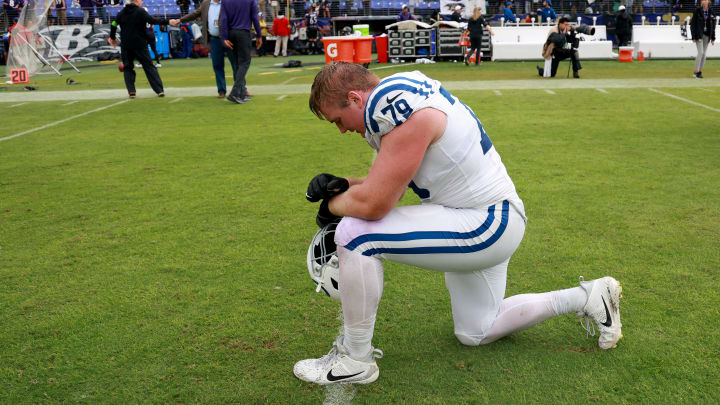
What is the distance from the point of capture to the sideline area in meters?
13.8

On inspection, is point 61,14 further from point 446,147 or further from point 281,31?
point 446,147

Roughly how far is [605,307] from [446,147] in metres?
1.13

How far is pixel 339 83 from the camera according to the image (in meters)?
Result: 2.62

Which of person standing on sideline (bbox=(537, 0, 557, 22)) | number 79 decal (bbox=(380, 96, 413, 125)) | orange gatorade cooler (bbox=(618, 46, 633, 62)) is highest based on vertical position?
person standing on sideline (bbox=(537, 0, 557, 22))

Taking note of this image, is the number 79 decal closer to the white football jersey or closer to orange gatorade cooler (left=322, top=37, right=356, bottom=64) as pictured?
the white football jersey

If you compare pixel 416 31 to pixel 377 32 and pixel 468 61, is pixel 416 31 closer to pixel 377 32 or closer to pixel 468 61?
pixel 468 61

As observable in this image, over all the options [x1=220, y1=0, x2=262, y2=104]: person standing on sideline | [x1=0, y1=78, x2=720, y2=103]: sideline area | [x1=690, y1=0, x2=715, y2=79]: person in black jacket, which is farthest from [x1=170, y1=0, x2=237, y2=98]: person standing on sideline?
[x1=690, y1=0, x2=715, y2=79]: person in black jacket

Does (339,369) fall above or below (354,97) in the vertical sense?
below

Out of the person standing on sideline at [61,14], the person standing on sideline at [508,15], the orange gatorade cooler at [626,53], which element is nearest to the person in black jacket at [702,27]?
the orange gatorade cooler at [626,53]

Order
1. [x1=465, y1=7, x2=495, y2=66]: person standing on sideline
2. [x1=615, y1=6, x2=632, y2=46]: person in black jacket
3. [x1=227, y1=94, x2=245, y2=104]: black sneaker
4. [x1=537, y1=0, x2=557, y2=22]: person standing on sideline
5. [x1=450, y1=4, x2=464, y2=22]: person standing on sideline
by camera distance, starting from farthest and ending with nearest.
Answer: [x1=537, y1=0, x2=557, y2=22]: person standing on sideline
[x1=450, y1=4, x2=464, y2=22]: person standing on sideline
[x1=615, y1=6, x2=632, y2=46]: person in black jacket
[x1=465, y1=7, x2=495, y2=66]: person standing on sideline
[x1=227, y1=94, x2=245, y2=104]: black sneaker

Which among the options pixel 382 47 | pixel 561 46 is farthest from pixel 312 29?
pixel 561 46

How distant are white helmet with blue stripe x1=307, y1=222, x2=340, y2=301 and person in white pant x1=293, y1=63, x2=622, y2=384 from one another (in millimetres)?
64

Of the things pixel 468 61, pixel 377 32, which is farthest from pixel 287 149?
pixel 377 32

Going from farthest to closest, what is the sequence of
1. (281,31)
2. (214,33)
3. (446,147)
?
1. (281,31)
2. (214,33)
3. (446,147)
